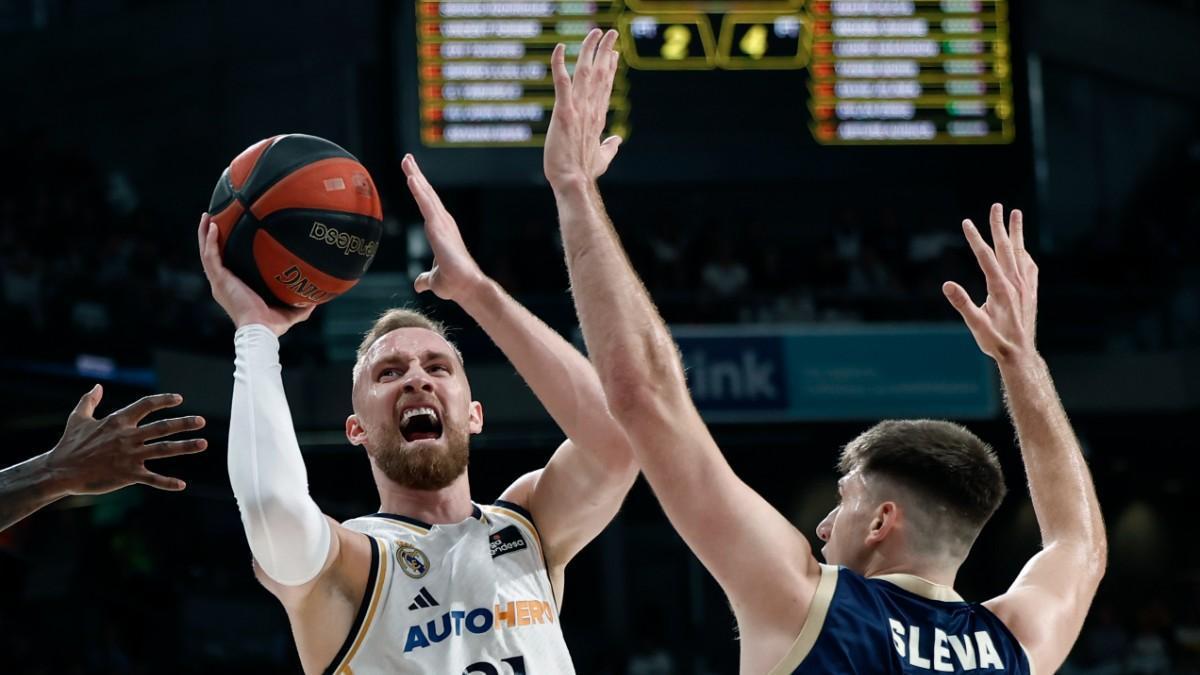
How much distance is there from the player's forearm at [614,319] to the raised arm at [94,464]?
1.21 m

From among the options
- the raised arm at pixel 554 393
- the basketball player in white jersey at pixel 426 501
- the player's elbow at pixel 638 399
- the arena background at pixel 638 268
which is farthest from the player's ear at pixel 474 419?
the arena background at pixel 638 268

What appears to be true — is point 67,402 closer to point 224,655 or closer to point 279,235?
point 224,655

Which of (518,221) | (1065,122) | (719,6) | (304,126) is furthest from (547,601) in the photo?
(1065,122)

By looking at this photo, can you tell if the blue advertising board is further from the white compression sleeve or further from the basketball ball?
the white compression sleeve

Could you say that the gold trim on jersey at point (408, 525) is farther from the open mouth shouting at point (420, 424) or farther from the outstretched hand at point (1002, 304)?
the outstretched hand at point (1002, 304)

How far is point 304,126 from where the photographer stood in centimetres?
1605

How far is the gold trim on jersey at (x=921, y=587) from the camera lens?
260 centimetres

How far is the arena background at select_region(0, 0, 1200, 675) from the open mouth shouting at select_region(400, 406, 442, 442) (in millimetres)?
6434

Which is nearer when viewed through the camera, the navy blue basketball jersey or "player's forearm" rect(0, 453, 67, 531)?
the navy blue basketball jersey

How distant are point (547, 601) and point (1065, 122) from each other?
15340mm

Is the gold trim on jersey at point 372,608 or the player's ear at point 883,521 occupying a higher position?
the player's ear at point 883,521

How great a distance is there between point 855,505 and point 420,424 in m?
1.27

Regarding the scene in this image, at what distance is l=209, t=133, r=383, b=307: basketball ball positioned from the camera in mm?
3133

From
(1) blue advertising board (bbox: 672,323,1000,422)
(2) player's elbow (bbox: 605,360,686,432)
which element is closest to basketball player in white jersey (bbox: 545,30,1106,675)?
(2) player's elbow (bbox: 605,360,686,432)
